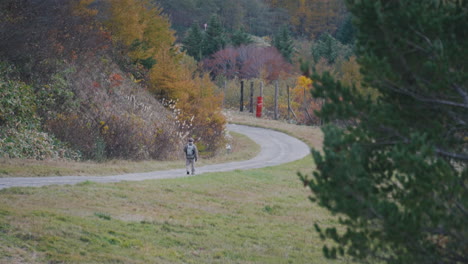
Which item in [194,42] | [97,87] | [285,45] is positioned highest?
[285,45]

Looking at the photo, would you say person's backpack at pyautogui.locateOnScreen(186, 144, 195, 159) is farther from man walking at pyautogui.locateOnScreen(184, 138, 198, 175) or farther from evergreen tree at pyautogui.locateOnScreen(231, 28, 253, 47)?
evergreen tree at pyautogui.locateOnScreen(231, 28, 253, 47)

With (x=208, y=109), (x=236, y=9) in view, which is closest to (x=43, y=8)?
(x=208, y=109)

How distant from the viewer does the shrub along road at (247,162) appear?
1684cm

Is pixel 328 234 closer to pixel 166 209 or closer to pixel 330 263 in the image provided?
pixel 330 263

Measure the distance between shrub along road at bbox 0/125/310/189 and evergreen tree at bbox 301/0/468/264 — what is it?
11.4 metres

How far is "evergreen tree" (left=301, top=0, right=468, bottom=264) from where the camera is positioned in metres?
5.52

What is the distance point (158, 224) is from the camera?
12.8 meters

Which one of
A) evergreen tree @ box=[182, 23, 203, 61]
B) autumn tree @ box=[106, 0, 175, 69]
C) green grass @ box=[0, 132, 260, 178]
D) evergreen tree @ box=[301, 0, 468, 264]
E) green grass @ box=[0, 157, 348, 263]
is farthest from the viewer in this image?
evergreen tree @ box=[182, 23, 203, 61]

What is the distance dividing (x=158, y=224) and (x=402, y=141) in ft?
25.3

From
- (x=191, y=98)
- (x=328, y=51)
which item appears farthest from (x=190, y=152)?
(x=328, y=51)

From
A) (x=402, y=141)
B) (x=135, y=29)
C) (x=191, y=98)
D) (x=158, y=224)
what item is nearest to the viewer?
(x=402, y=141)

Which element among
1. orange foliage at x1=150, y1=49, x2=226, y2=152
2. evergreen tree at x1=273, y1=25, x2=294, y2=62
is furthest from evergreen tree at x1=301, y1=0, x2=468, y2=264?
evergreen tree at x1=273, y1=25, x2=294, y2=62

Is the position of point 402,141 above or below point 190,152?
above

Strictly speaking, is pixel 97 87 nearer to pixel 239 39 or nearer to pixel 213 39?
pixel 213 39
